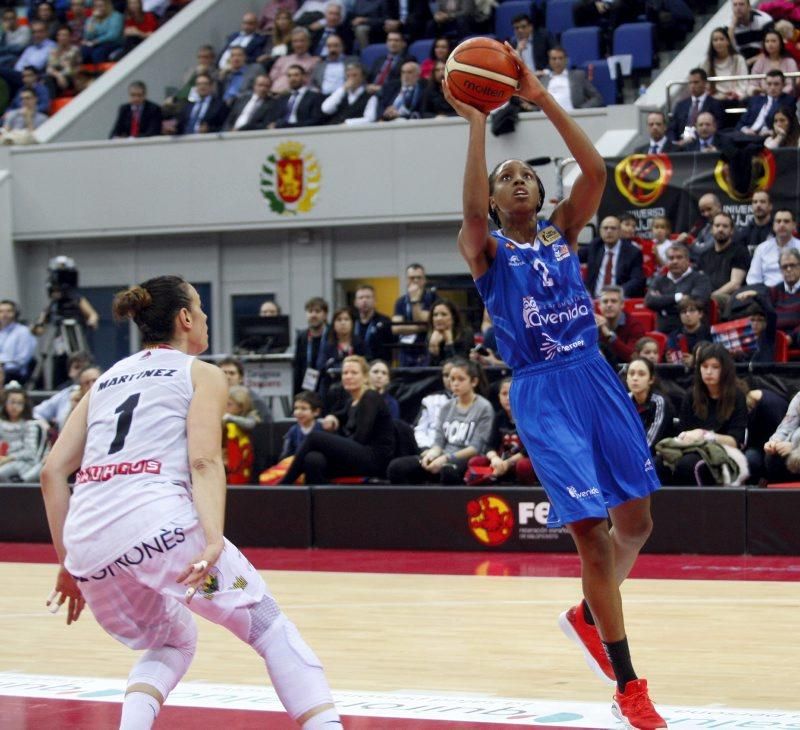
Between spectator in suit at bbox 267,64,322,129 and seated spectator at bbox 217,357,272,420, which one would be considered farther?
spectator in suit at bbox 267,64,322,129

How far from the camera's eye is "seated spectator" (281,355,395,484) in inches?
439

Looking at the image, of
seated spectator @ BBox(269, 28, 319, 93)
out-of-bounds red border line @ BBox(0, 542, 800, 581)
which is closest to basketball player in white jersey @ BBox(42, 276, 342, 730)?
out-of-bounds red border line @ BBox(0, 542, 800, 581)

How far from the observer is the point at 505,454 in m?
10.9

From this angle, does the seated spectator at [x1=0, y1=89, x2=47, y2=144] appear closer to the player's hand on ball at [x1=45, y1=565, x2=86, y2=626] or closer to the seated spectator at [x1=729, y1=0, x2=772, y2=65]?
the seated spectator at [x1=729, y1=0, x2=772, y2=65]

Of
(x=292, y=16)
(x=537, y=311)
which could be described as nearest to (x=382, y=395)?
(x=537, y=311)

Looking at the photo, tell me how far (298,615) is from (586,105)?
9.73 meters

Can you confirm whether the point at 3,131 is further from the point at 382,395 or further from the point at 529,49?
the point at 382,395

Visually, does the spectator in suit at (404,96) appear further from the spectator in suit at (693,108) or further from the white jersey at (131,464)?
the white jersey at (131,464)

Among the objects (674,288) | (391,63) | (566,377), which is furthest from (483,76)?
(391,63)

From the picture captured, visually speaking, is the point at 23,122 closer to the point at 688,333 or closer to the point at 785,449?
the point at 688,333

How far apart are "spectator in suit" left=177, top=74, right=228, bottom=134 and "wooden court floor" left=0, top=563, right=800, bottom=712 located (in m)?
10.3

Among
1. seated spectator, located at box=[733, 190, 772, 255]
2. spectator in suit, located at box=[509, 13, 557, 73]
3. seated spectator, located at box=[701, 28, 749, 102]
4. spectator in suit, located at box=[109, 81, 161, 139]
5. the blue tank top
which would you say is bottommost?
seated spectator, located at box=[733, 190, 772, 255]

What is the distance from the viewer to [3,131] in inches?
780

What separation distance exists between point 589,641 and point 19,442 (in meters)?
8.52
